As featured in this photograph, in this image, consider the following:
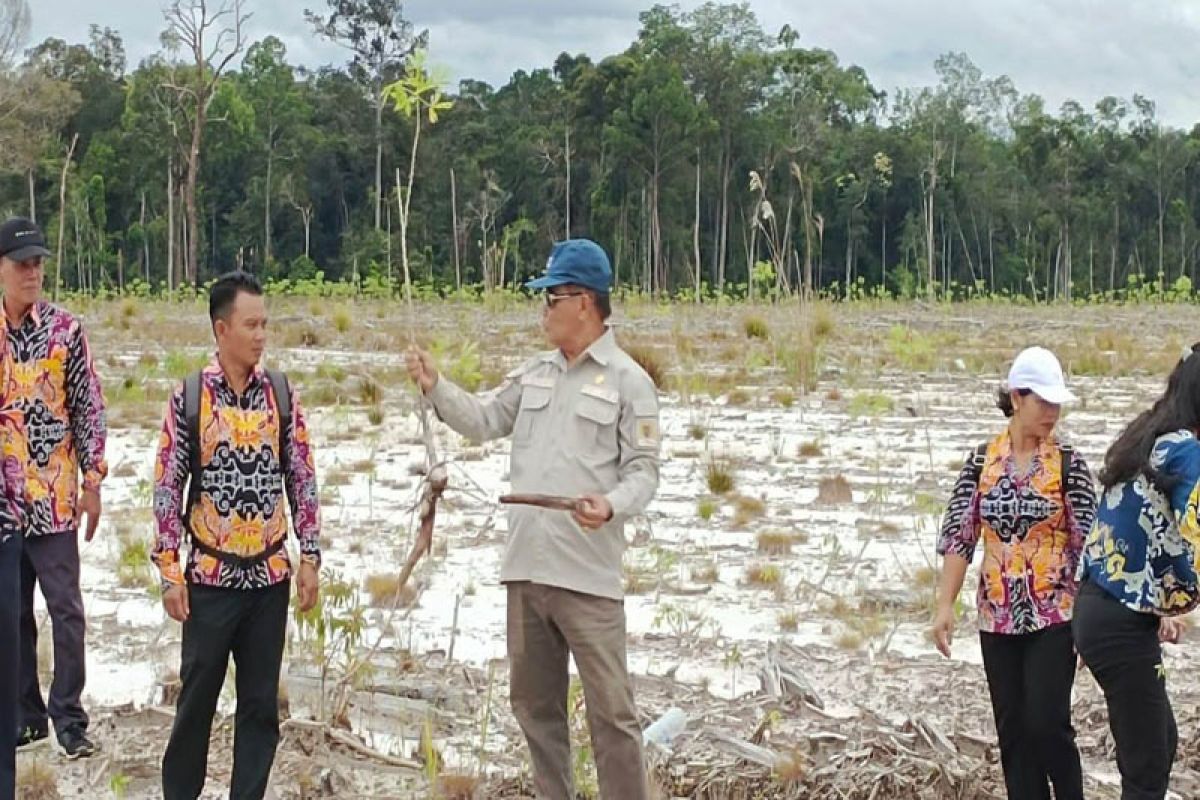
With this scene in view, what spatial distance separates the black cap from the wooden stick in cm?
171

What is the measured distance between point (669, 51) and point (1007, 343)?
32.3 metres

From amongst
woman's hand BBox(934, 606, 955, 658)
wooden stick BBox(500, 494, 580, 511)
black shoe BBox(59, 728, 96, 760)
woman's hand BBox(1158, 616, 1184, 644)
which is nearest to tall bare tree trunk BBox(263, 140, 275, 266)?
black shoe BBox(59, 728, 96, 760)

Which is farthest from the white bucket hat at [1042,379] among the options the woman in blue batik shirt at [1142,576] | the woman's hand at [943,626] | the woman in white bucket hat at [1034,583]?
the woman's hand at [943,626]

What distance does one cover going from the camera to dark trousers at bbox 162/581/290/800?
11.9 feet

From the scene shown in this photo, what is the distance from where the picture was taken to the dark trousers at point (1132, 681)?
3479 millimetres

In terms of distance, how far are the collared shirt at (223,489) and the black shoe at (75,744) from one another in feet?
3.15

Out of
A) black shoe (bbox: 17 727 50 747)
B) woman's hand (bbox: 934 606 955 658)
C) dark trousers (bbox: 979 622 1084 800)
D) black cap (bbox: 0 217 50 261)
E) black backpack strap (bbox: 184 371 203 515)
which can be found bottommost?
black shoe (bbox: 17 727 50 747)

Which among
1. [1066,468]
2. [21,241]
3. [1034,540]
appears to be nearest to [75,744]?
[21,241]

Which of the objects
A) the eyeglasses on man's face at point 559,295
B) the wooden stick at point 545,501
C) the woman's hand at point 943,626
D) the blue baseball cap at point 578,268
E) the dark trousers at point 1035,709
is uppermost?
the blue baseball cap at point 578,268

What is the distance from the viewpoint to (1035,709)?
3697mm

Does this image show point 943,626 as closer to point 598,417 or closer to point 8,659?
point 598,417

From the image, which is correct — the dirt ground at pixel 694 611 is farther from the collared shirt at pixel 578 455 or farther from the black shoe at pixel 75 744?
the collared shirt at pixel 578 455

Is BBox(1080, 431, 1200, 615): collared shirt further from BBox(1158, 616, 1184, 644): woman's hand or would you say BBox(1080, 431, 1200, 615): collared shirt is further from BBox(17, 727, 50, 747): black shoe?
BBox(17, 727, 50, 747): black shoe

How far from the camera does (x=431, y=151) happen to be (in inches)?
1644
